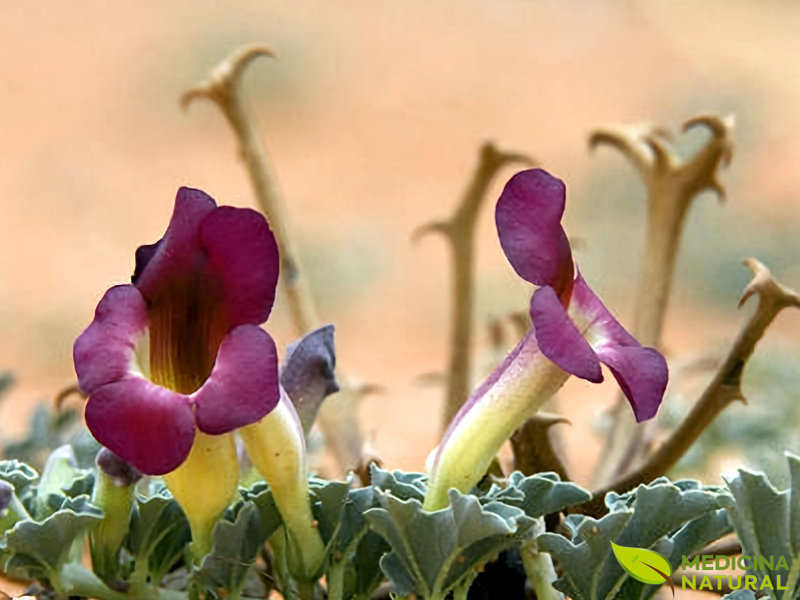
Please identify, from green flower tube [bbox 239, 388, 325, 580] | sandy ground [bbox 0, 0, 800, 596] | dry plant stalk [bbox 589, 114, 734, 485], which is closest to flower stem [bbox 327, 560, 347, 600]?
green flower tube [bbox 239, 388, 325, 580]

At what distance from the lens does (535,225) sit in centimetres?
42

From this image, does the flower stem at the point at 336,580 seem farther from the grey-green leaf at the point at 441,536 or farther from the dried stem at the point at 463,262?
the dried stem at the point at 463,262

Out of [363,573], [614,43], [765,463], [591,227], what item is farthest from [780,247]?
[363,573]

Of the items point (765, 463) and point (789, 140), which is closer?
point (765, 463)

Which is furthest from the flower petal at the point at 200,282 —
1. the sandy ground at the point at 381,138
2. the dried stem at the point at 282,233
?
the sandy ground at the point at 381,138

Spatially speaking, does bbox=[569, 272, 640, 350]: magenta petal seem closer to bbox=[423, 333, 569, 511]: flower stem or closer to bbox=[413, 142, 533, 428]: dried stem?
bbox=[423, 333, 569, 511]: flower stem

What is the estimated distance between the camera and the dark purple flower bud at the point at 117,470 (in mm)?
442

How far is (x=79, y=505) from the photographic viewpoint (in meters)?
0.44

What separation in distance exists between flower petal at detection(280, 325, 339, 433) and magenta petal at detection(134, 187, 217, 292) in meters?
0.08

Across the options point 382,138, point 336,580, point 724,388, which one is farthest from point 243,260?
point 382,138

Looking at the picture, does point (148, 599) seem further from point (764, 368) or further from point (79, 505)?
point (764, 368)

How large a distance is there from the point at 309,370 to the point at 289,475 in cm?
6

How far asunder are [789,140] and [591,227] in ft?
3.48

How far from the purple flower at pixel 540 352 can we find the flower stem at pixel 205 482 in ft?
0.22
